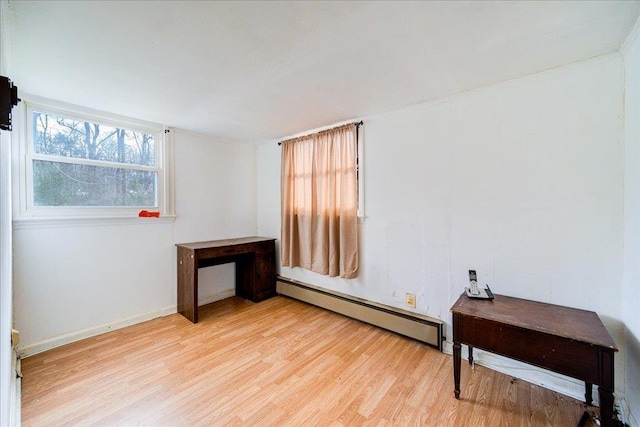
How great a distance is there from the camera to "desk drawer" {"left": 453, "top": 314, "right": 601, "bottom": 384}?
1309mm

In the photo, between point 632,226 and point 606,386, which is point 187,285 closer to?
point 606,386

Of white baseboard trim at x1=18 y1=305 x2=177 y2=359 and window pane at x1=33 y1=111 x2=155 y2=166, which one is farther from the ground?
window pane at x1=33 y1=111 x2=155 y2=166

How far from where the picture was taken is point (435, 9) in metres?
1.25

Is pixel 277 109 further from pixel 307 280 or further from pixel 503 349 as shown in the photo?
pixel 503 349

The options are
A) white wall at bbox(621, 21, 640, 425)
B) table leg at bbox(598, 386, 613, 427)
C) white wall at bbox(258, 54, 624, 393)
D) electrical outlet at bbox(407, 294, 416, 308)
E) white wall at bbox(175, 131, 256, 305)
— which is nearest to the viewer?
table leg at bbox(598, 386, 613, 427)

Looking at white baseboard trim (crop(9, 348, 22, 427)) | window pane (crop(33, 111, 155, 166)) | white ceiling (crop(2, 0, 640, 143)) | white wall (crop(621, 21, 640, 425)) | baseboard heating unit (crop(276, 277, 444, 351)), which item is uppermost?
white ceiling (crop(2, 0, 640, 143))

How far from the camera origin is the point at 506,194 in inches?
77.2

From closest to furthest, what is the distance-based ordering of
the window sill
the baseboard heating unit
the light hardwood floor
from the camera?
1. the light hardwood floor
2. the window sill
3. the baseboard heating unit

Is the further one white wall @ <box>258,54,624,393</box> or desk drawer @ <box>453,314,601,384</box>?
white wall @ <box>258,54,624,393</box>

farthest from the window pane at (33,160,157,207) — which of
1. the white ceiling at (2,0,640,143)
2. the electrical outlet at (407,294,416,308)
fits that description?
the electrical outlet at (407,294,416,308)

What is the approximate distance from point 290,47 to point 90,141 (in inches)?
91.9

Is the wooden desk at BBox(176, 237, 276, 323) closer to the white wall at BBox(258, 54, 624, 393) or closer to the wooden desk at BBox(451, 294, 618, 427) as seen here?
the white wall at BBox(258, 54, 624, 393)

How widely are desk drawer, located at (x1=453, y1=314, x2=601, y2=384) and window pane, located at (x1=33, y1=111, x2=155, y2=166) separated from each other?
3446 mm

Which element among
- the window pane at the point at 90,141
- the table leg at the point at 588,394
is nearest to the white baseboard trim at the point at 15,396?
the window pane at the point at 90,141
